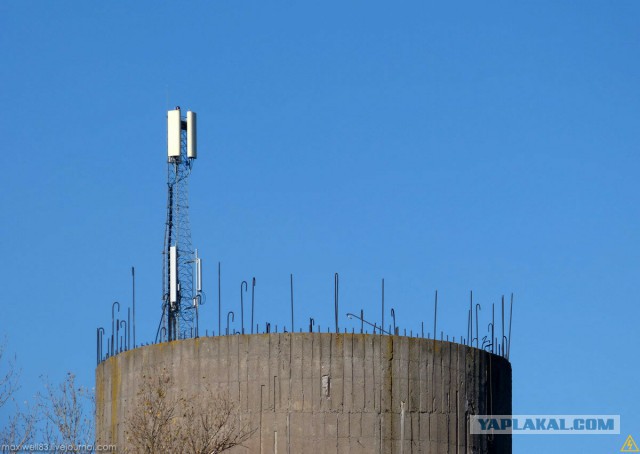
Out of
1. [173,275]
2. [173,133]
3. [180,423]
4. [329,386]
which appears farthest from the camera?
[173,133]

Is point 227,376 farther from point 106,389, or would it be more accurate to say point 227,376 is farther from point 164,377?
point 106,389

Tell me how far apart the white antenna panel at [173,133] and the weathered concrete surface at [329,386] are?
15753mm

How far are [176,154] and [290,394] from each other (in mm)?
18417

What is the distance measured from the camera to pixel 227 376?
44.3 meters

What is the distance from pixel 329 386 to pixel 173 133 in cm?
1872

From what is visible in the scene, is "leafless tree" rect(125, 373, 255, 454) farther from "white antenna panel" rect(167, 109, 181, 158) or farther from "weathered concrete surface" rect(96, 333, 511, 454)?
"white antenna panel" rect(167, 109, 181, 158)

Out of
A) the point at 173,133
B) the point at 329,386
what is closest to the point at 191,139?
the point at 173,133

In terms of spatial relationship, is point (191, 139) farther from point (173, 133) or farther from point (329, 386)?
point (329, 386)

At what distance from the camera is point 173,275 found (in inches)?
2329

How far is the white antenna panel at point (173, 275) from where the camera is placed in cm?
5872

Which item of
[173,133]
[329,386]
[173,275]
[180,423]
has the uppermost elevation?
A: [173,133]

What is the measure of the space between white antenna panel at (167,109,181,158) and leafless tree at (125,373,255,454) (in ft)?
54.2

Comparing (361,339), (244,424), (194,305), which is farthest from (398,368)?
(194,305)

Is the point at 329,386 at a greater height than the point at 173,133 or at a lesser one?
lesser
